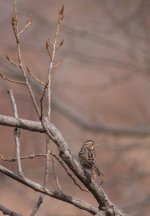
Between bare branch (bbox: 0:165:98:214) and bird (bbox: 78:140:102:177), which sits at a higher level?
bird (bbox: 78:140:102:177)

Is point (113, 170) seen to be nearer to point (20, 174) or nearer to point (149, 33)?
→ point (149, 33)

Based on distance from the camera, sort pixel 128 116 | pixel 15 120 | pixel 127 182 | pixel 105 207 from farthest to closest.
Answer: pixel 128 116 → pixel 127 182 → pixel 105 207 → pixel 15 120

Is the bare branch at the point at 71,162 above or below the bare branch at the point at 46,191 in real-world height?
above

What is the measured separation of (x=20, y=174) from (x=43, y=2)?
4809 mm

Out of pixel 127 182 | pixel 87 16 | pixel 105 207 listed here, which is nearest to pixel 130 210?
pixel 127 182

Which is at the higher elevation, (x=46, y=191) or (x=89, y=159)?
(x=89, y=159)

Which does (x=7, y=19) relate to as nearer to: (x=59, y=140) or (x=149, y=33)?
(x=149, y=33)

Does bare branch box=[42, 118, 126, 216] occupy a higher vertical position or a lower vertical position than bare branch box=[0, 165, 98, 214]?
higher

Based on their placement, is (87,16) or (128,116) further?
(128,116)

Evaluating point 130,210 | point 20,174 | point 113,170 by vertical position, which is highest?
point 113,170

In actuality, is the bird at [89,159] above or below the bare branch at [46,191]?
above

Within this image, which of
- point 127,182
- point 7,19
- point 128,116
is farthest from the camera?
point 128,116

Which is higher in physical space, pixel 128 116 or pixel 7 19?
pixel 128 116

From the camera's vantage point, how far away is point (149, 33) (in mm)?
5945
